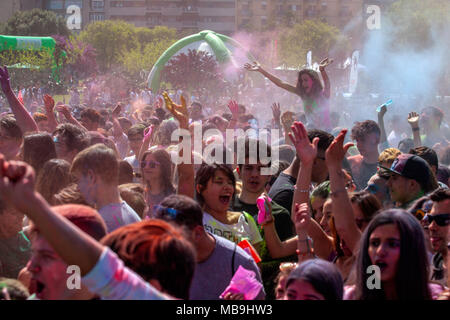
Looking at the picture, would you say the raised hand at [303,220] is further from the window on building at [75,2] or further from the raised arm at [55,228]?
the window on building at [75,2]

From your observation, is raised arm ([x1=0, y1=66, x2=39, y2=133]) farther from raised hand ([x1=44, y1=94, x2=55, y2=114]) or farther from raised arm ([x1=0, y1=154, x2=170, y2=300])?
raised arm ([x1=0, y1=154, x2=170, y2=300])

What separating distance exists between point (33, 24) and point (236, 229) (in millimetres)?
72390

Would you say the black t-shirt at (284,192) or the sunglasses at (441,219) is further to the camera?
the black t-shirt at (284,192)

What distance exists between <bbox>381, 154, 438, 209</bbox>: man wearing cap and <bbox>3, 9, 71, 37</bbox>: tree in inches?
2799

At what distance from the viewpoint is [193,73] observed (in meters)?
23.9

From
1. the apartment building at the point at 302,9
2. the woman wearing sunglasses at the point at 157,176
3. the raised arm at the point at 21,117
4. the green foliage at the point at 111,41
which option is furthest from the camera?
the apartment building at the point at 302,9

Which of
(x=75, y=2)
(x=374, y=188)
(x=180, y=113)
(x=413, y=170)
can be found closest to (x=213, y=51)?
(x=180, y=113)

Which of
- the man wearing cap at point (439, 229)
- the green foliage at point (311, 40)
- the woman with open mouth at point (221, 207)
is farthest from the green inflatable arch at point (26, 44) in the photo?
the man wearing cap at point (439, 229)

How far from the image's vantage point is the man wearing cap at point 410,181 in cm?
461

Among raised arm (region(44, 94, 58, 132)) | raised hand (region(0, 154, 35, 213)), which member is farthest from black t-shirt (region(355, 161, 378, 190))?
raised hand (region(0, 154, 35, 213))
